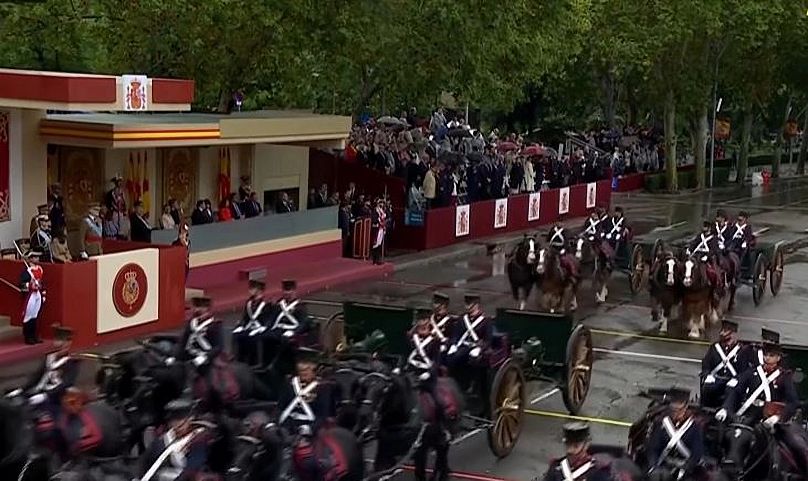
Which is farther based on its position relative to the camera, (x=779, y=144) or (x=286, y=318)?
(x=779, y=144)

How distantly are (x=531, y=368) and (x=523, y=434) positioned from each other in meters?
0.82

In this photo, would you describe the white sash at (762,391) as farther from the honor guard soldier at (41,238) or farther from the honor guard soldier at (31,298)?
the honor guard soldier at (41,238)

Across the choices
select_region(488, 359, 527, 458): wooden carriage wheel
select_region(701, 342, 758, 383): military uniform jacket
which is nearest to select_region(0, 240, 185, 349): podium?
select_region(488, 359, 527, 458): wooden carriage wheel

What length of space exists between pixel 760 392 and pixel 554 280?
33.3ft

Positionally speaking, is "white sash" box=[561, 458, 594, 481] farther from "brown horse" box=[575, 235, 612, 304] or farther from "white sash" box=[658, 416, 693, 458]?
"brown horse" box=[575, 235, 612, 304]

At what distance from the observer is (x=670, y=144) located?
53344 millimetres

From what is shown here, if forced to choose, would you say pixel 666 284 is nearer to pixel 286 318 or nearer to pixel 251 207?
pixel 286 318

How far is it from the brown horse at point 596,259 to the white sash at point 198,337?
11.4 meters

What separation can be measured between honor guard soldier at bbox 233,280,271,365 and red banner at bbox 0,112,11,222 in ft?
28.6

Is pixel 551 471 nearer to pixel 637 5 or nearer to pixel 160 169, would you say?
pixel 160 169

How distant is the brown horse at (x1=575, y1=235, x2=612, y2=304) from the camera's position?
80.9ft

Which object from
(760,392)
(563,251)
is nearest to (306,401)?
(760,392)

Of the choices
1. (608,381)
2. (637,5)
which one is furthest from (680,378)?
(637,5)

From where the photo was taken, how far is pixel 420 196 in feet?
110
